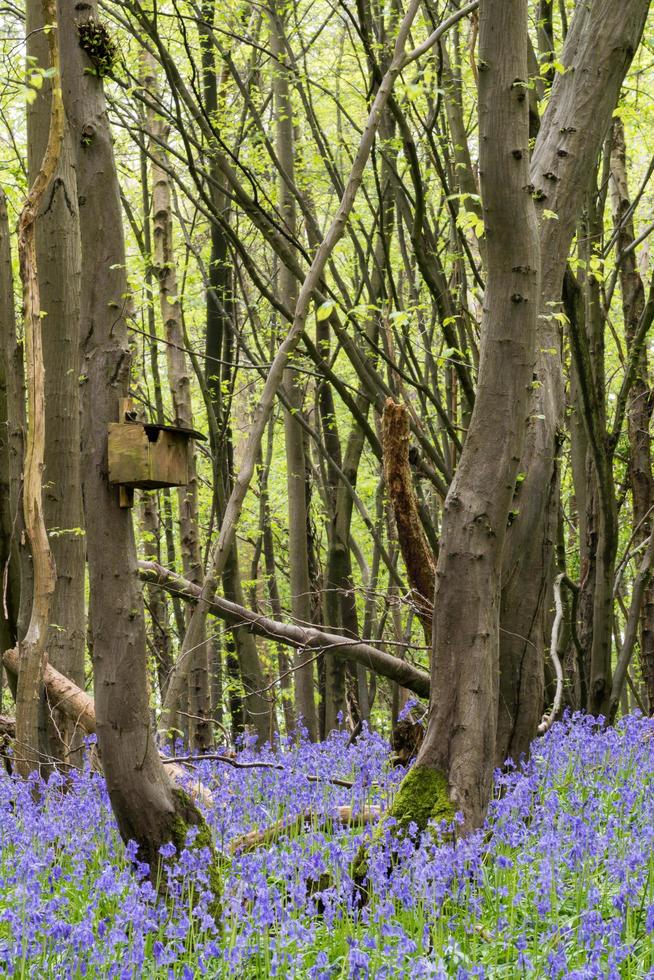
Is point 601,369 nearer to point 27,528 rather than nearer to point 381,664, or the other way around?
point 381,664

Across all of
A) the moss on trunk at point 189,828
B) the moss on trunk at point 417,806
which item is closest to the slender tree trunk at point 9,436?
the moss on trunk at point 189,828

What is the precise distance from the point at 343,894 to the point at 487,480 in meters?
2.00

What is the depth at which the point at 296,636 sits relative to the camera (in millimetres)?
6797

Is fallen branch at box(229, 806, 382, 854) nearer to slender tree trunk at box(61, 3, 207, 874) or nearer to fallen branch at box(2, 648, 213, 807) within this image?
slender tree trunk at box(61, 3, 207, 874)

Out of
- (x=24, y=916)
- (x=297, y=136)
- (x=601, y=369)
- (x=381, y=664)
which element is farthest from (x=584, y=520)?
(x=297, y=136)

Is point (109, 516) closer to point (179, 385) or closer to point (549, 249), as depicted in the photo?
point (549, 249)

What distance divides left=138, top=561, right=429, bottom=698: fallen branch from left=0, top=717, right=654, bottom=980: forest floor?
1.21 meters

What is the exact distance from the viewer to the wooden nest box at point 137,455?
3791mm

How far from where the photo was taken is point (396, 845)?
393 cm

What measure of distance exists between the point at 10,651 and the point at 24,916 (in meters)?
3.66

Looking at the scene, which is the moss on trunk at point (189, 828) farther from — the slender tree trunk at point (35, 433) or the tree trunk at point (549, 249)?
the tree trunk at point (549, 249)

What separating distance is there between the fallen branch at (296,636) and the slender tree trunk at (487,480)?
180cm

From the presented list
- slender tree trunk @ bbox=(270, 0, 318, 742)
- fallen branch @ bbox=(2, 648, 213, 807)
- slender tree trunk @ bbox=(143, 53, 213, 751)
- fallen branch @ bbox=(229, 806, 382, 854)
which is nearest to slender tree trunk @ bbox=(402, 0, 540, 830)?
fallen branch @ bbox=(229, 806, 382, 854)

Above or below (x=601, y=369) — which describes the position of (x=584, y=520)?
below
